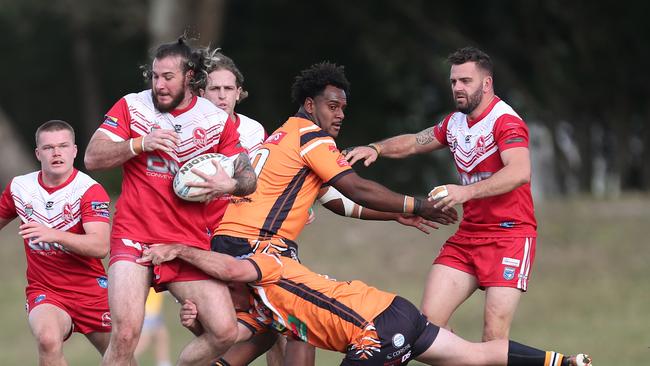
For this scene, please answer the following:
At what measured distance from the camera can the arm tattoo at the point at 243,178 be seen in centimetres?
762

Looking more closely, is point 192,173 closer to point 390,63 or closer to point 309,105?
point 309,105

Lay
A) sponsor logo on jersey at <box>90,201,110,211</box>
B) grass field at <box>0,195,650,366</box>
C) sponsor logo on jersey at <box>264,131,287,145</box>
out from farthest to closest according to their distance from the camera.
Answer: grass field at <box>0,195,650,366</box> < sponsor logo on jersey at <box>90,201,110,211</box> < sponsor logo on jersey at <box>264,131,287,145</box>

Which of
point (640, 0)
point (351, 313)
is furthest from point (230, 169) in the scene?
point (640, 0)

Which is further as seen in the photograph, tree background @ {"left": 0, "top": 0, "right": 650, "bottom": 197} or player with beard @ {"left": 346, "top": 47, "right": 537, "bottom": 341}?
tree background @ {"left": 0, "top": 0, "right": 650, "bottom": 197}

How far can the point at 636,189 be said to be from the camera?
25.1m

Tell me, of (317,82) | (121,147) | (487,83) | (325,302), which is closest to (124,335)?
(121,147)

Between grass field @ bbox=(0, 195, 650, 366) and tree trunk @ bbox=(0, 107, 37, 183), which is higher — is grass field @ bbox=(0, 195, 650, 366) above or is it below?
below

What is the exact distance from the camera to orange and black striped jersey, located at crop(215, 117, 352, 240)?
7910mm

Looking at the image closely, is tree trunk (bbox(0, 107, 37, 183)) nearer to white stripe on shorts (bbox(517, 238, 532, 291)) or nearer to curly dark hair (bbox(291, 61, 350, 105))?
curly dark hair (bbox(291, 61, 350, 105))

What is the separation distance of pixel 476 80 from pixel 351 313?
2040 mm

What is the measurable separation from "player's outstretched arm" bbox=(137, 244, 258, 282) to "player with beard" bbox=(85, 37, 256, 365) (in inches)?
4.1

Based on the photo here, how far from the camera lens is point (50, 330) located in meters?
8.03

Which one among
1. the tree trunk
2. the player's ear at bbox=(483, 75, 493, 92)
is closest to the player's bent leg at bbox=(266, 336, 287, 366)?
the player's ear at bbox=(483, 75, 493, 92)

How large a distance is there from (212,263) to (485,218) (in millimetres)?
2167
